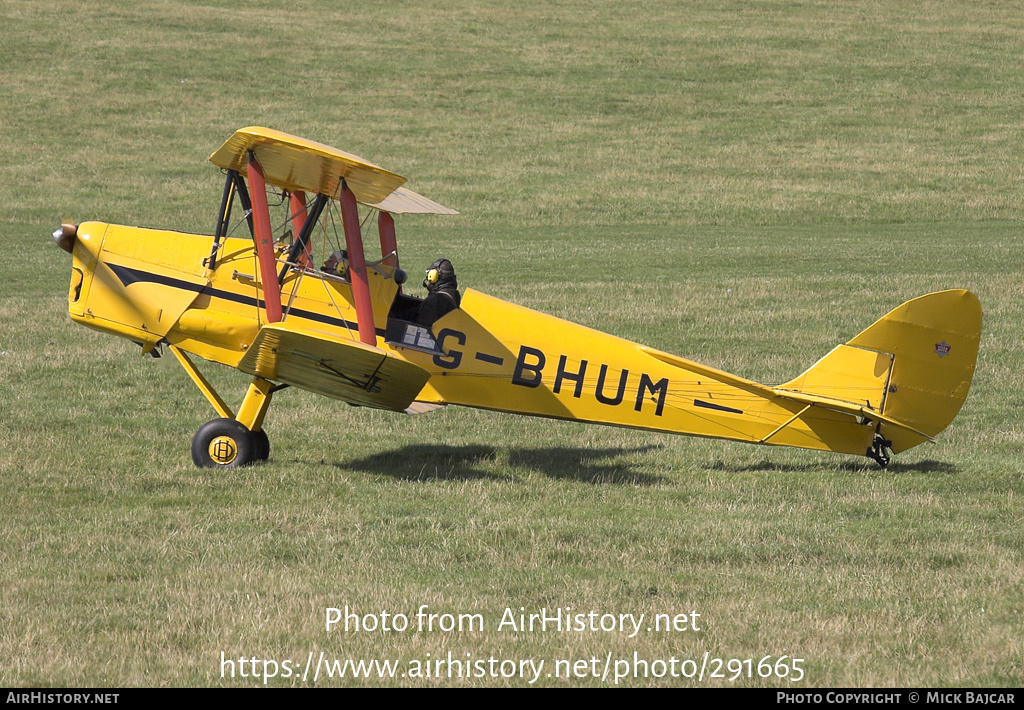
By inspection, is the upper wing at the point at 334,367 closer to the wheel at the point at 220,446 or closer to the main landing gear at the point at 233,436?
the main landing gear at the point at 233,436

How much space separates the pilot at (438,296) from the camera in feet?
31.3

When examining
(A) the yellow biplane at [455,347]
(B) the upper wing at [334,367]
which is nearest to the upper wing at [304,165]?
(A) the yellow biplane at [455,347]

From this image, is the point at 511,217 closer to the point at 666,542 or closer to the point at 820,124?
the point at 820,124

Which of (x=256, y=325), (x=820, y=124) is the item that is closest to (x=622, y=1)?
(x=820, y=124)

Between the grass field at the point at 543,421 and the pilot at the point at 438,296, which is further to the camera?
the pilot at the point at 438,296

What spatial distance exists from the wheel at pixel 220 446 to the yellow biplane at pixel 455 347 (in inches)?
0.5

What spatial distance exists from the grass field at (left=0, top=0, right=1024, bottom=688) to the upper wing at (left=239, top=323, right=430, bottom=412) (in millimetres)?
775

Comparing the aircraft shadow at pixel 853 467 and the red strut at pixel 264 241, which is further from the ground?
the red strut at pixel 264 241

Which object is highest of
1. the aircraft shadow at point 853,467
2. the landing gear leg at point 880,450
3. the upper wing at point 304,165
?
the upper wing at point 304,165

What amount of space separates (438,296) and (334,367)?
1.36 metres

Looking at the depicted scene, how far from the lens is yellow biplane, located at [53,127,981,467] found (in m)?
9.15

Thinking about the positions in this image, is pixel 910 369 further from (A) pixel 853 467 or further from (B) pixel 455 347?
(B) pixel 455 347

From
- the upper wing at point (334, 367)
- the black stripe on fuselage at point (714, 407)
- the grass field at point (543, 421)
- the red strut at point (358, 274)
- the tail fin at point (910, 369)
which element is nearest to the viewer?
the grass field at point (543, 421)

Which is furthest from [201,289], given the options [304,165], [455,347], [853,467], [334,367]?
[853,467]
